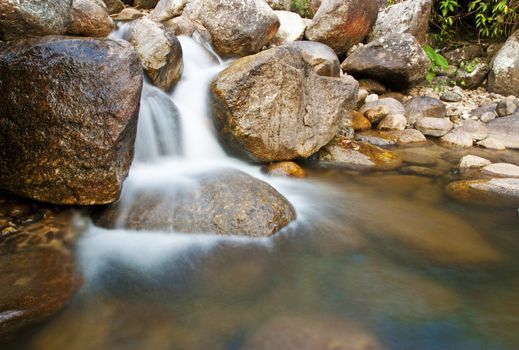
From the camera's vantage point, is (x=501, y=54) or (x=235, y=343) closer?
(x=235, y=343)

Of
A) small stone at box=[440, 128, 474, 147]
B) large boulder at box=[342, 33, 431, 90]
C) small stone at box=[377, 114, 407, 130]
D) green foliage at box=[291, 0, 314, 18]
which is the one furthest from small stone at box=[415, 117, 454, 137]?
green foliage at box=[291, 0, 314, 18]

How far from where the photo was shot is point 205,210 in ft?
11.7

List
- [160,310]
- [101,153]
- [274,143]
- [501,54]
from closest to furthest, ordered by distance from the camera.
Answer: [160,310], [101,153], [274,143], [501,54]

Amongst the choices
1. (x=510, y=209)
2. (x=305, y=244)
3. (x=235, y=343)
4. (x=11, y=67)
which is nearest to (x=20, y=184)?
(x=11, y=67)

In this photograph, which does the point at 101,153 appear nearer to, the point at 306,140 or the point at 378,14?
the point at 306,140

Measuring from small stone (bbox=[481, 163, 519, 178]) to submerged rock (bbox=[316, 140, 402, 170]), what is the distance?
1390mm

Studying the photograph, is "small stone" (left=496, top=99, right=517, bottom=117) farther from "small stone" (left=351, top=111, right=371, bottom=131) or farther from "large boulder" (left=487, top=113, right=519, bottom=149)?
"small stone" (left=351, top=111, right=371, bottom=131)

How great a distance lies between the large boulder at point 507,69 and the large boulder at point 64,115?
10.4 metres

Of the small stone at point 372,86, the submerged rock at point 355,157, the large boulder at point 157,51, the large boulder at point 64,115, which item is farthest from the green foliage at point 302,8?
the large boulder at point 64,115

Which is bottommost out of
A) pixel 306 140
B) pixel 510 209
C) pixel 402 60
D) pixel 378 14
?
pixel 510 209

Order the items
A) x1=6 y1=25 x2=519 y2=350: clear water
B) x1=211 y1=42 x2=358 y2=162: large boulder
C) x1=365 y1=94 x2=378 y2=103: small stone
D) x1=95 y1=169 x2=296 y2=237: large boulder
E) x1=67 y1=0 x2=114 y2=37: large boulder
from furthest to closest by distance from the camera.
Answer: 1. x1=365 y1=94 x2=378 y2=103: small stone
2. x1=67 y1=0 x2=114 y2=37: large boulder
3. x1=211 y1=42 x2=358 y2=162: large boulder
4. x1=95 y1=169 x2=296 y2=237: large boulder
5. x1=6 y1=25 x2=519 y2=350: clear water

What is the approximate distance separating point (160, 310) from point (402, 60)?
8446 millimetres

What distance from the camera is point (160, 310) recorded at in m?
2.62

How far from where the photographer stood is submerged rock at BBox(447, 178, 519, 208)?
4.66 meters
